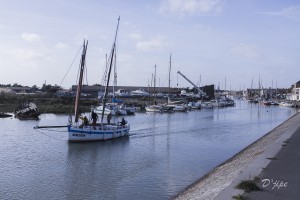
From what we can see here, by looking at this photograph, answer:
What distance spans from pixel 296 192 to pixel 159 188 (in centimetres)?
929

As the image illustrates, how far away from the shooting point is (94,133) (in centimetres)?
4038

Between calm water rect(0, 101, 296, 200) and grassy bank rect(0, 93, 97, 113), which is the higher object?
grassy bank rect(0, 93, 97, 113)

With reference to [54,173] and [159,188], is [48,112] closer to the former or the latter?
[54,173]

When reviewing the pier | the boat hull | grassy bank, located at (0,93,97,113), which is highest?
grassy bank, located at (0,93,97,113)

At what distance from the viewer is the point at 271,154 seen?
2300 centimetres

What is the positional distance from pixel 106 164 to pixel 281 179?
1598 centimetres

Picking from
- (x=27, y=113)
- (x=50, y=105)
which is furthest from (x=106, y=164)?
(x=50, y=105)

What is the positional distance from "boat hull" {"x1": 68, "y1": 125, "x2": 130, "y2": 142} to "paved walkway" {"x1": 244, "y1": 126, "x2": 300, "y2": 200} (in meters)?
20.8

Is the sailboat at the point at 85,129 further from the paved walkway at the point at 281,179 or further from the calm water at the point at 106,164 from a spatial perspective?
the paved walkway at the point at 281,179

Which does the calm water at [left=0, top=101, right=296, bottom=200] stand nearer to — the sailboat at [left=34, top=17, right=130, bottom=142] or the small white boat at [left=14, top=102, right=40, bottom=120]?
the sailboat at [left=34, top=17, right=130, bottom=142]

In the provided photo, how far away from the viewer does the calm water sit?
70.7 feet

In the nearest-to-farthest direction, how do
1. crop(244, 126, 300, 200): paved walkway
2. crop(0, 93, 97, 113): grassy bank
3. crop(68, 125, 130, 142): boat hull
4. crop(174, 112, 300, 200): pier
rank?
crop(244, 126, 300, 200): paved walkway → crop(174, 112, 300, 200): pier → crop(68, 125, 130, 142): boat hull → crop(0, 93, 97, 113): grassy bank

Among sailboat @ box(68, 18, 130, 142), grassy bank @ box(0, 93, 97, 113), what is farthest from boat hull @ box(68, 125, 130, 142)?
grassy bank @ box(0, 93, 97, 113)

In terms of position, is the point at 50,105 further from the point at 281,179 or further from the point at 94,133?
the point at 281,179
